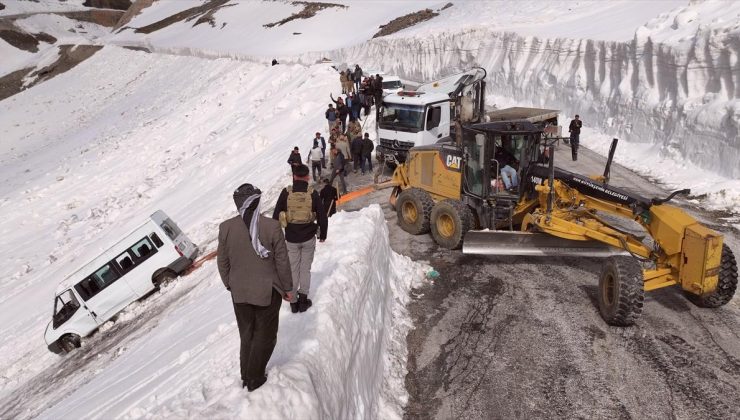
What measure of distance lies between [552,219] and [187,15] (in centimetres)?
9154

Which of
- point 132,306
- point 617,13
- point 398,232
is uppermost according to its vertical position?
point 617,13

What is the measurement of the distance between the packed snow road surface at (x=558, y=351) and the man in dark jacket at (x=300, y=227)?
194 cm

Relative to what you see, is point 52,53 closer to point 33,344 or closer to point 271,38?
point 271,38

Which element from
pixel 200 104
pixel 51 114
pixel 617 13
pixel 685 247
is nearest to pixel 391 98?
pixel 685 247

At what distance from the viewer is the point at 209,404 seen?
15.1 ft

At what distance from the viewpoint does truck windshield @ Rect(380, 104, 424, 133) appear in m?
16.3

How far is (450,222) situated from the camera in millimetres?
11016

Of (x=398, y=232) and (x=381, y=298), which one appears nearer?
(x=381, y=298)

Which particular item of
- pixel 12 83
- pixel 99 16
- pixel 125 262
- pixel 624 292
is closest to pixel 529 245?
pixel 624 292

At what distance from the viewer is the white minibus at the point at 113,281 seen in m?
13.8

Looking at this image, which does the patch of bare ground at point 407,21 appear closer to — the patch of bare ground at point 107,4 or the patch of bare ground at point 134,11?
the patch of bare ground at point 134,11

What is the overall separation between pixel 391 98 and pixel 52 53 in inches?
3551

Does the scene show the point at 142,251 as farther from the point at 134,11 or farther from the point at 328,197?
the point at 134,11

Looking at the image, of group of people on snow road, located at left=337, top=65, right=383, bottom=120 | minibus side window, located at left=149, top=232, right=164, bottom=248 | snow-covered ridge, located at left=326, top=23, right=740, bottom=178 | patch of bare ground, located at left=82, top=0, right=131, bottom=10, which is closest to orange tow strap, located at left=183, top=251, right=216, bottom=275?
minibus side window, located at left=149, top=232, right=164, bottom=248
